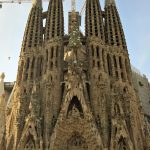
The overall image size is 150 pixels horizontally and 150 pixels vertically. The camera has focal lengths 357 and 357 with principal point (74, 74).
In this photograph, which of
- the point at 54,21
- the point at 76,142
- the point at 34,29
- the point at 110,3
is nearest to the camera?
the point at 76,142

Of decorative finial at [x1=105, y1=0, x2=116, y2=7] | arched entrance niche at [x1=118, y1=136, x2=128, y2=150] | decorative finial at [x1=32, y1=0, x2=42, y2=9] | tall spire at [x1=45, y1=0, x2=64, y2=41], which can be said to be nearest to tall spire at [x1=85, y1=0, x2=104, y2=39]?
decorative finial at [x1=105, y1=0, x2=116, y2=7]

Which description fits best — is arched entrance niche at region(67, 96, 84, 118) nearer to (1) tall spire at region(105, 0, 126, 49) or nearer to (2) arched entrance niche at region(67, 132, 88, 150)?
(2) arched entrance niche at region(67, 132, 88, 150)

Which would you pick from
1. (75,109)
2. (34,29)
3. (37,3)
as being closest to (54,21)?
(34,29)

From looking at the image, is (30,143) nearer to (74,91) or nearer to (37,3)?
(74,91)

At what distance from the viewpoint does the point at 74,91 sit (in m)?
37.6

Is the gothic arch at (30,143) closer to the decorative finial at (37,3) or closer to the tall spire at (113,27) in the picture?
the tall spire at (113,27)

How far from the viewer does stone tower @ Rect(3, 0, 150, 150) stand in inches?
1382

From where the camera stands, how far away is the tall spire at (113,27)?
43844mm

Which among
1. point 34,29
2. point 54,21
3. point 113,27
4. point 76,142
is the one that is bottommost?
point 76,142

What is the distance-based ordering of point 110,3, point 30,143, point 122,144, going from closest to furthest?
point 30,143
point 122,144
point 110,3

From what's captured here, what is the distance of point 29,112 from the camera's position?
36.7 metres

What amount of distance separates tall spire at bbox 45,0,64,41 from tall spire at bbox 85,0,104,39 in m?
3.31

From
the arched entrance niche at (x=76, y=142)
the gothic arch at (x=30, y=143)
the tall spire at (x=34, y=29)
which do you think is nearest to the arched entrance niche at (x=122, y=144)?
the arched entrance niche at (x=76, y=142)

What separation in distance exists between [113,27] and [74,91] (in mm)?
11904
